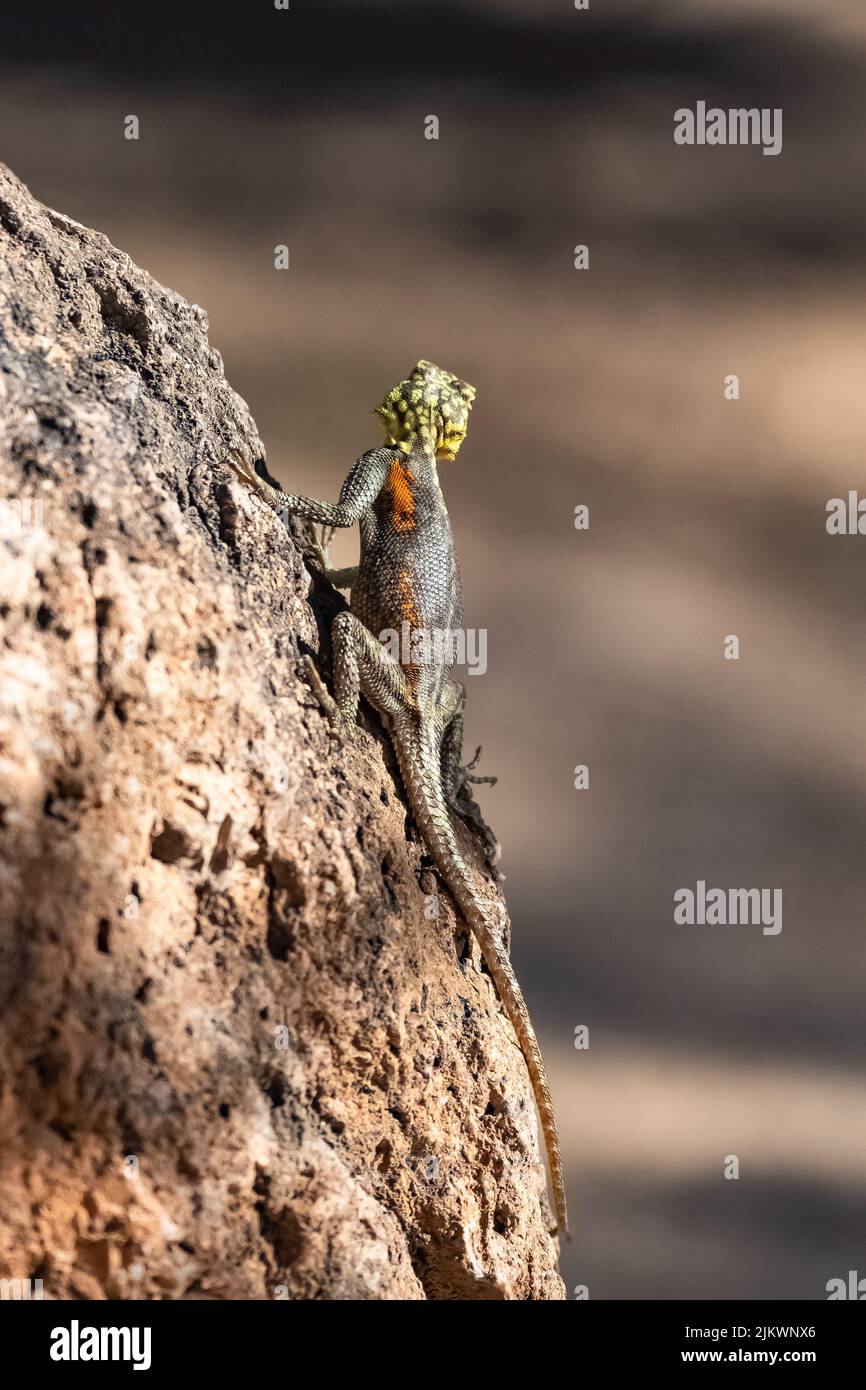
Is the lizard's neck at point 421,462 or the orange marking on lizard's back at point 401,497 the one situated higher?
the lizard's neck at point 421,462

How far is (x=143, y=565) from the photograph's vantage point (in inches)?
114

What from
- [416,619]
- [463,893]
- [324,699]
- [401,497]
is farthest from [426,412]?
[463,893]

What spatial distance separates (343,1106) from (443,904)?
0.69 meters

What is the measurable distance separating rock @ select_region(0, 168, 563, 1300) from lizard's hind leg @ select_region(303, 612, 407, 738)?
0.19 ft

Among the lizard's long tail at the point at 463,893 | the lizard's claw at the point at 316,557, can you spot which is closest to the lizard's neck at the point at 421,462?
the lizard's claw at the point at 316,557

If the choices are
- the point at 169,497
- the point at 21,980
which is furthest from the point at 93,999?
the point at 169,497

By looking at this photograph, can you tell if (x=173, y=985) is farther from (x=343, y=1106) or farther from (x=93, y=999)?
(x=343, y=1106)

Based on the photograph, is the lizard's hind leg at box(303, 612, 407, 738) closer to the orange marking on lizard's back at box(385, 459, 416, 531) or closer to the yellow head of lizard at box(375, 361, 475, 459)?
the orange marking on lizard's back at box(385, 459, 416, 531)

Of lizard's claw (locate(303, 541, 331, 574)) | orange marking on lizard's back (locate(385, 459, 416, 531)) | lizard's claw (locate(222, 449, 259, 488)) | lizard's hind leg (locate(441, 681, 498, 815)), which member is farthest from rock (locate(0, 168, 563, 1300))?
orange marking on lizard's back (locate(385, 459, 416, 531))

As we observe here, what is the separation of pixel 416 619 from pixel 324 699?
0.67 metres

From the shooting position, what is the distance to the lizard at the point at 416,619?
3723mm

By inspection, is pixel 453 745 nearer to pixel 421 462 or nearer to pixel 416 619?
pixel 416 619

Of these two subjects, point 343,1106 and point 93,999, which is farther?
point 343,1106

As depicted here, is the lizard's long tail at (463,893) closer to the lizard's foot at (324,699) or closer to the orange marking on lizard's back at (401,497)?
the lizard's foot at (324,699)
